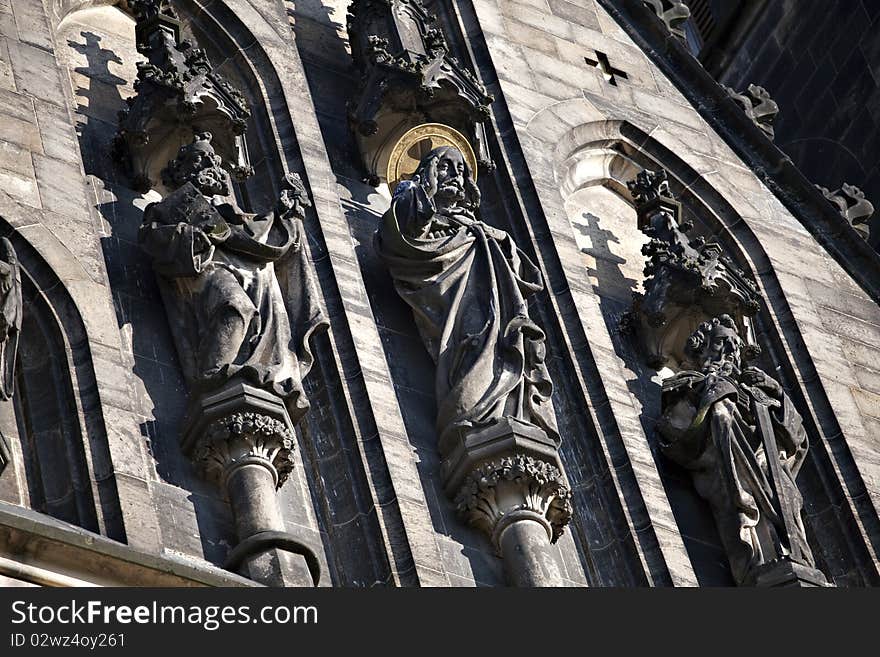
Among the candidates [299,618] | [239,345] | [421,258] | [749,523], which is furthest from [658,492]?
[299,618]

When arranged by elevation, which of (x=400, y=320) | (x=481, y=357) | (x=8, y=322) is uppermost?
(x=400, y=320)

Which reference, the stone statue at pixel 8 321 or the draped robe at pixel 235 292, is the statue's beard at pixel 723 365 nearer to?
the draped robe at pixel 235 292

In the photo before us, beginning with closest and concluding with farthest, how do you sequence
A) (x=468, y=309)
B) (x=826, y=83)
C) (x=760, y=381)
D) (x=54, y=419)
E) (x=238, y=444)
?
(x=54, y=419) < (x=238, y=444) < (x=468, y=309) < (x=760, y=381) < (x=826, y=83)

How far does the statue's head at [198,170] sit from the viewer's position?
12766mm

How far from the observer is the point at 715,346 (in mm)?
14141

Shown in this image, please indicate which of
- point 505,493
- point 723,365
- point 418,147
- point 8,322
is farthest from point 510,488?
point 418,147

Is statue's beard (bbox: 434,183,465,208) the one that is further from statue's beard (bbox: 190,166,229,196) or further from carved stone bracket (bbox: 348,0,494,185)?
statue's beard (bbox: 190,166,229,196)

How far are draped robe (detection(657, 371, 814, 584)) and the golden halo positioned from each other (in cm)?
189

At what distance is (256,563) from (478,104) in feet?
14.6

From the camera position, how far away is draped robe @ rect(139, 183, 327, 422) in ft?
38.8

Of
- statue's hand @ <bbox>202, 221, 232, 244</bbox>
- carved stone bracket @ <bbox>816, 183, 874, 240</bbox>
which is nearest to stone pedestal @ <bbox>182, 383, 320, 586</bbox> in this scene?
statue's hand @ <bbox>202, 221, 232, 244</bbox>

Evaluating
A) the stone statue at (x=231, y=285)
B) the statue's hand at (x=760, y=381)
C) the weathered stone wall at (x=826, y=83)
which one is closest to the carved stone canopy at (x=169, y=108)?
the stone statue at (x=231, y=285)

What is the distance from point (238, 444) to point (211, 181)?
72.3 inches

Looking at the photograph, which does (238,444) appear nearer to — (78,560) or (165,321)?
(165,321)
